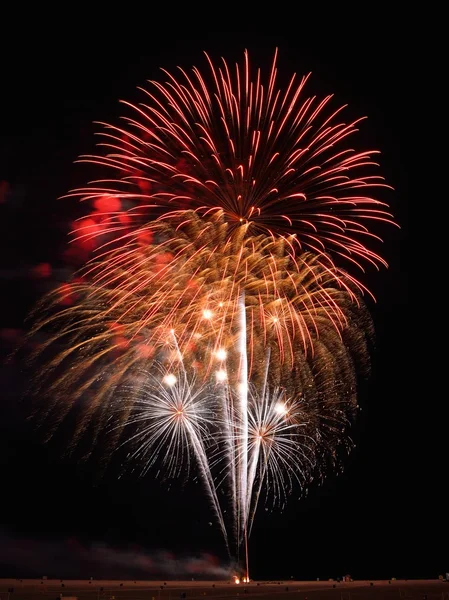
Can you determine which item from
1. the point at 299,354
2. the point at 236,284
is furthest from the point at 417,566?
the point at 236,284

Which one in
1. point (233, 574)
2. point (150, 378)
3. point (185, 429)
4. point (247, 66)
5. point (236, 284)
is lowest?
point (233, 574)

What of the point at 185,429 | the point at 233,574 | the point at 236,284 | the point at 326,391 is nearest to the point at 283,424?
the point at 326,391

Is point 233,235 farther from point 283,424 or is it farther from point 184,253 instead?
point 283,424

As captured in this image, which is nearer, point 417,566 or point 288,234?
point 288,234

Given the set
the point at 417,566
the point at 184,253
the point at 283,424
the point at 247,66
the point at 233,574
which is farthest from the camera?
the point at 417,566

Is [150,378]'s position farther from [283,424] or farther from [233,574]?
[233,574]

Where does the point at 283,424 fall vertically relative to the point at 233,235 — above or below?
below

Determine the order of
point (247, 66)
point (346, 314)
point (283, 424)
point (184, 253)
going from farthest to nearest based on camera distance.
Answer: point (283, 424) < point (346, 314) < point (184, 253) < point (247, 66)

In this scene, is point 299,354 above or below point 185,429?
above

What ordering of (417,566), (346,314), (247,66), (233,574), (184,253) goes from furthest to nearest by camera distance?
1. (417,566)
2. (233,574)
3. (346,314)
4. (184,253)
5. (247,66)
